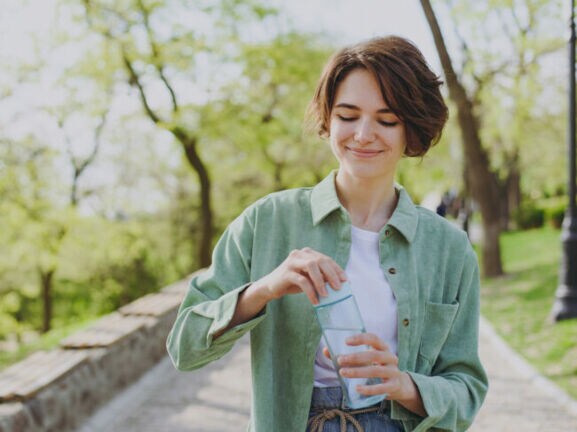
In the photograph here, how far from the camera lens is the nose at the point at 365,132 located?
167 cm

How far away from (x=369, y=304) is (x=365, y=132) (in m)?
0.40

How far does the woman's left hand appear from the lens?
1.42 metres

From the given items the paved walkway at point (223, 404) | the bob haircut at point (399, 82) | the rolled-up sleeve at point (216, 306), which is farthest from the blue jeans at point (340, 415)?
the paved walkway at point (223, 404)

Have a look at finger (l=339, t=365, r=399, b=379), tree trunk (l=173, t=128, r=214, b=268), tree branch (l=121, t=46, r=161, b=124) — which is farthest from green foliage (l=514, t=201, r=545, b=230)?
finger (l=339, t=365, r=399, b=379)

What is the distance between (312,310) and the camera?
1.64 meters

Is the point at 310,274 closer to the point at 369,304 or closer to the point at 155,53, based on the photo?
the point at 369,304

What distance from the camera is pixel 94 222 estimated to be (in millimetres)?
24375

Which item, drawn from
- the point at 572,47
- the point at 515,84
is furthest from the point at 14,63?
the point at 572,47

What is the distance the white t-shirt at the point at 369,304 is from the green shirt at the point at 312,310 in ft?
0.08

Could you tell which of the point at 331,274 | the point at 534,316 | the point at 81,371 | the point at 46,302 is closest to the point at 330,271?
the point at 331,274

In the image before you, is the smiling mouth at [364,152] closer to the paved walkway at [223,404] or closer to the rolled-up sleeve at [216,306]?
the rolled-up sleeve at [216,306]

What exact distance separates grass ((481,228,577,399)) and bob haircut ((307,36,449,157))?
5.01 meters

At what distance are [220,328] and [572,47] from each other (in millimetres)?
7910

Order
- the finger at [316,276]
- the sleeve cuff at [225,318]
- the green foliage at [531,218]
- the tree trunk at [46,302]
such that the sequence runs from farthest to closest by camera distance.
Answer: the green foliage at [531,218] → the tree trunk at [46,302] → the sleeve cuff at [225,318] → the finger at [316,276]
